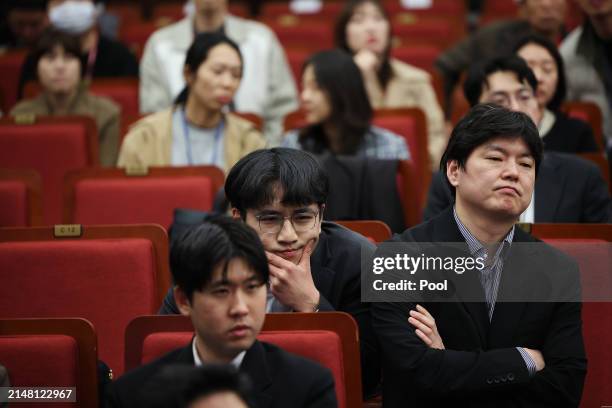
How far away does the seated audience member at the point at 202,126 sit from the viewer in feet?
6.41

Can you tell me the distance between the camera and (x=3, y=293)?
53.6 inches

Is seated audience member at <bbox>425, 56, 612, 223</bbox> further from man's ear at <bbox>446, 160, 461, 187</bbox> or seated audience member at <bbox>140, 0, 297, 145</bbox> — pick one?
seated audience member at <bbox>140, 0, 297, 145</bbox>

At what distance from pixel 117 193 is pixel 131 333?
1.89 ft

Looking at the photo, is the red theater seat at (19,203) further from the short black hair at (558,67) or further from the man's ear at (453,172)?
the short black hair at (558,67)

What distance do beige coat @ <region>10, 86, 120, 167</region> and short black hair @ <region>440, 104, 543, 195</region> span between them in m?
1.12

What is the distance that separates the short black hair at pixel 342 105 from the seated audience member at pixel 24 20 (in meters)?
1.33

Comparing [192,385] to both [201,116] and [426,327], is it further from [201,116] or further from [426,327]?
[201,116]

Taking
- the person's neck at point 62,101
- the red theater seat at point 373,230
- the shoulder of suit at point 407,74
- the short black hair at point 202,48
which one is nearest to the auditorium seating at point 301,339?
the red theater seat at point 373,230

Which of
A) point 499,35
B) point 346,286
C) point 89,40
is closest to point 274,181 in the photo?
point 346,286

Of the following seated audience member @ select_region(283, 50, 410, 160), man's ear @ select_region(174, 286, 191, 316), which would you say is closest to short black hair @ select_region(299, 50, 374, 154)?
seated audience member @ select_region(283, 50, 410, 160)

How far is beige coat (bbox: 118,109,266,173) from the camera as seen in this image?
6.41ft

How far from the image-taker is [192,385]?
2.67 ft

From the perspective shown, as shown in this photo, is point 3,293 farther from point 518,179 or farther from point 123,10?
point 123,10

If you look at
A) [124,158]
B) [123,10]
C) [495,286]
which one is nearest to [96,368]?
[495,286]
